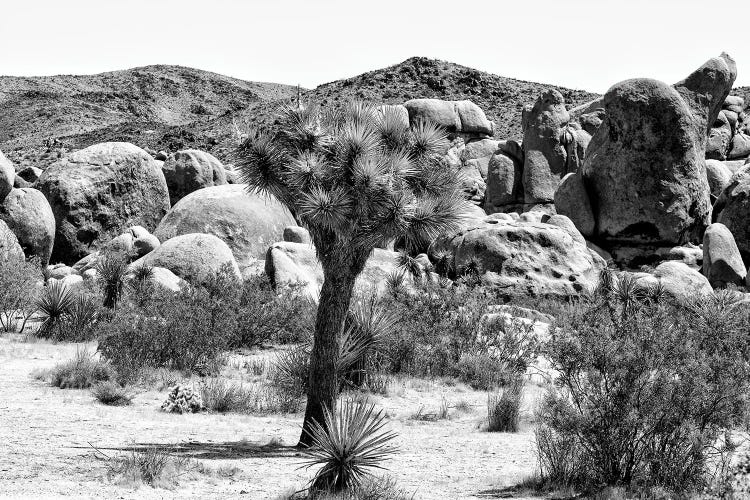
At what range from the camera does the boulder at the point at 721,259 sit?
98.2ft

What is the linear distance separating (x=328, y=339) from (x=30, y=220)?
19.3m

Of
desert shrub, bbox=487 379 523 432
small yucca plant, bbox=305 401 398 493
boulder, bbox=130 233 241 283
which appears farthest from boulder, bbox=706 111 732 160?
small yucca plant, bbox=305 401 398 493

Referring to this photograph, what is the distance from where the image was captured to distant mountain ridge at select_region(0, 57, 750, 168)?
214ft

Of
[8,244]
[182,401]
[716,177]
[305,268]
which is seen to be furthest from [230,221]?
[716,177]

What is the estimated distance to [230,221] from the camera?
84.5ft

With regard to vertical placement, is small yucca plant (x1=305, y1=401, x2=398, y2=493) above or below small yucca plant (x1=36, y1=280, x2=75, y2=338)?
below

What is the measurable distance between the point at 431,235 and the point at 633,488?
343cm

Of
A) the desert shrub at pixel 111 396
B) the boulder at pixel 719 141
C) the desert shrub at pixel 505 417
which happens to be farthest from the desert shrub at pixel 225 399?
the boulder at pixel 719 141

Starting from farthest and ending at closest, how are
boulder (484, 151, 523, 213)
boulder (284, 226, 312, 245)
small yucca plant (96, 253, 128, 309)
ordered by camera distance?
boulder (484, 151, 523, 213), boulder (284, 226, 312, 245), small yucca plant (96, 253, 128, 309)

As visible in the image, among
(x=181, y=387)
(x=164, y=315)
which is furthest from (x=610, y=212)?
(x=181, y=387)

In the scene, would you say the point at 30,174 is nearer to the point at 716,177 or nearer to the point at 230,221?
the point at 230,221

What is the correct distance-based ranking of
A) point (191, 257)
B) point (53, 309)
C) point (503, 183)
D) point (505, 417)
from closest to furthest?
point (505, 417), point (53, 309), point (191, 257), point (503, 183)

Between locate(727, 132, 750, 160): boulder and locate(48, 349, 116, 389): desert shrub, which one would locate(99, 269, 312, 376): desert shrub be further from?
locate(727, 132, 750, 160): boulder

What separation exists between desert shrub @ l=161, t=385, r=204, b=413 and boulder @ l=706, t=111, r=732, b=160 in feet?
120
